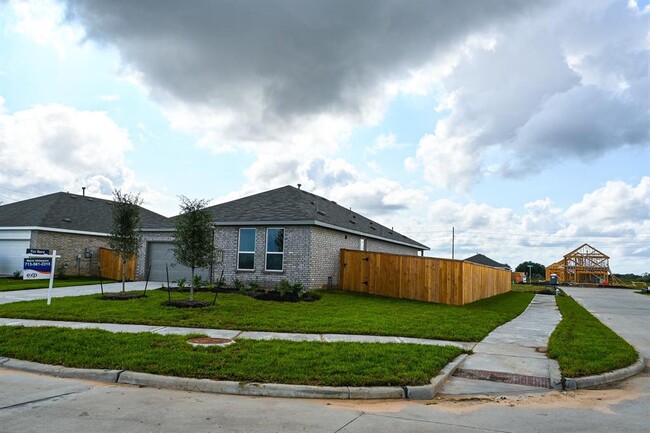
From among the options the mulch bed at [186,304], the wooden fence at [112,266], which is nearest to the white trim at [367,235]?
the mulch bed at [186,304]

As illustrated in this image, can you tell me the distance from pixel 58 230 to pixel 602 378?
95.8 feet

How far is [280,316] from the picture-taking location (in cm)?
1313

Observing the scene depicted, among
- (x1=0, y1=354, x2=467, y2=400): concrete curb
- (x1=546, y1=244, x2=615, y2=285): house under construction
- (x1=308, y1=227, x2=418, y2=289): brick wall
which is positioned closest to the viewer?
(x1=0, y1=354, x2=467, y2=400): concrete curb

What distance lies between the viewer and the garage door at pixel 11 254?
28188mm

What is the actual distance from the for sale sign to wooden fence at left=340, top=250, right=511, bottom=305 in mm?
12299

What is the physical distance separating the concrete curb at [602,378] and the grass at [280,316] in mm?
3200

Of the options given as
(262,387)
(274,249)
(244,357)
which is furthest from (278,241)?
(262,387)

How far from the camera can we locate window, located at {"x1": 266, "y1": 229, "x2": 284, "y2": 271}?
21.3m

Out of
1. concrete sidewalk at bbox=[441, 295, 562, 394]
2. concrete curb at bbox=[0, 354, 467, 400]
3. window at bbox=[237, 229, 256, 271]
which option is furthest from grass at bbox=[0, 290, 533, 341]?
window at bbox=[237, 229, 256, 271]

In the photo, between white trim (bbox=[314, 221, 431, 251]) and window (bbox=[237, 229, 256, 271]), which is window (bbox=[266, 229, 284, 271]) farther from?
white trim (bbox=[314, 221, 431, 251])

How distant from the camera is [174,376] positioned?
695 centimetres

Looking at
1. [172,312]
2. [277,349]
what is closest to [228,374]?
[277,349]

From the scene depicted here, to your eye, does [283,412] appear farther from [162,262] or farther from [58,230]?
[58,230]

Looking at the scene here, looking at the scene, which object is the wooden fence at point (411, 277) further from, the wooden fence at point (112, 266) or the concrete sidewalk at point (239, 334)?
the wooden fence at point (112, 266)
